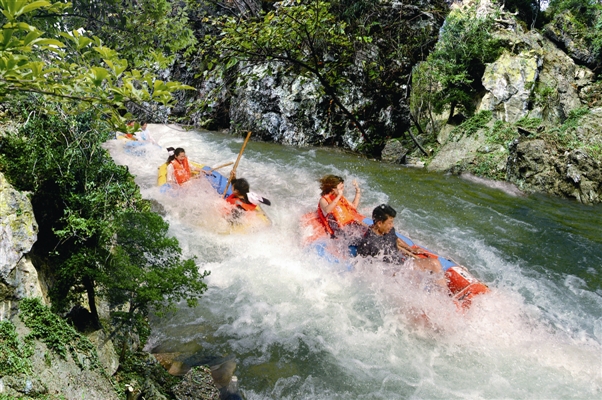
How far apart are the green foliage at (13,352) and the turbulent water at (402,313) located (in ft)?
4.97

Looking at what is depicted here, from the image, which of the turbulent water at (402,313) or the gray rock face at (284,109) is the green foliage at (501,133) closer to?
the turbulent water at (402,313)

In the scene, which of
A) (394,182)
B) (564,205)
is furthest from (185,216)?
(564,205)

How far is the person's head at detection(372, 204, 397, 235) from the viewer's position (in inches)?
192

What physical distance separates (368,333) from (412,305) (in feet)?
2.13

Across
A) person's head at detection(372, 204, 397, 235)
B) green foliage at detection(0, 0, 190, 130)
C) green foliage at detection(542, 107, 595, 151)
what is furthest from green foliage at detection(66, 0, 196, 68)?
green foliage at detection(542, 107, 595, 151)

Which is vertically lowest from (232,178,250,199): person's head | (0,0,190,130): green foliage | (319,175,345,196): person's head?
(232,178,250,199): person's head

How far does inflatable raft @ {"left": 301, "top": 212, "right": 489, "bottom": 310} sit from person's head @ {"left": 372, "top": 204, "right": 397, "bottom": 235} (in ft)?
1.60

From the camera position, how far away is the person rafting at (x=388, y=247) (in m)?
4.79

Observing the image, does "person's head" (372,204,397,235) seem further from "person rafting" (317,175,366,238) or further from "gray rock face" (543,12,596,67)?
"gray rock face" (543,12,596,67)

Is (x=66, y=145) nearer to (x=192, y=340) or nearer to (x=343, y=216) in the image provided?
(x=192, y=340)

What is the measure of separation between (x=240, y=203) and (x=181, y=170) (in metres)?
1.86

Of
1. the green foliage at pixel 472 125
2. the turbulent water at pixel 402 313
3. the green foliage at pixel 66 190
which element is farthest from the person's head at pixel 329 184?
the green foliage at pixel 472 125

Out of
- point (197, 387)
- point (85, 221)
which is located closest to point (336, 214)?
point (197, 387)

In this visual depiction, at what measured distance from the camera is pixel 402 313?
4281 millimetres
